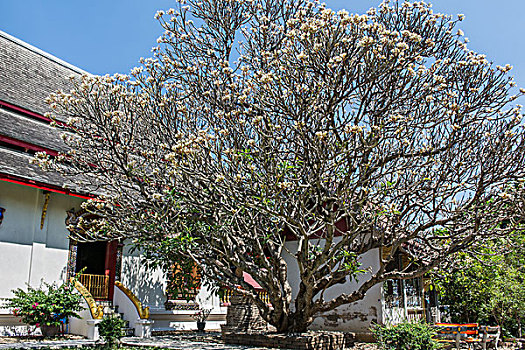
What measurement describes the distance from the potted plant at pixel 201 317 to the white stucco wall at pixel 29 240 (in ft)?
15.6

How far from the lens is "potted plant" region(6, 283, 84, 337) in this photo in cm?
1103

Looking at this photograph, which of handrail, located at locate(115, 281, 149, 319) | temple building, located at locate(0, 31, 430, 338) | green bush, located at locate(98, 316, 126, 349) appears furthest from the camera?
handrail, located at locate(115, 281, 149, 319)

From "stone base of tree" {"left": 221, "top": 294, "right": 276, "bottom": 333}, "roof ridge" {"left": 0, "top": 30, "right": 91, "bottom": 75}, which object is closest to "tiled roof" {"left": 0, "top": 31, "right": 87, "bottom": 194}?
"roof ridge" {"left": 0, "top": 30, "right": 91, "bottom": 75}

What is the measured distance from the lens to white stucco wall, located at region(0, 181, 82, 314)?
12164 mm

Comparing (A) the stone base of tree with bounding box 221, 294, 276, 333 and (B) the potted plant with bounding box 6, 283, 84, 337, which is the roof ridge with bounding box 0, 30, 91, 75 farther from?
(A) the stone base of tree with bounding box 221, 294, 276, 333

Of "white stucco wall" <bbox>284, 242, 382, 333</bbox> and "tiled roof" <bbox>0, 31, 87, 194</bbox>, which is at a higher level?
"tiled roof" <bbox>0, 31, 87, 194</bbox>

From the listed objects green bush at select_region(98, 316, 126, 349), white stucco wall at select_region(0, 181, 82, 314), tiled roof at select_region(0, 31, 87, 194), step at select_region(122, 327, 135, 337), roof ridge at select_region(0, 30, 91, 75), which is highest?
roof ridge at select_region(0, 30, 91, 75)

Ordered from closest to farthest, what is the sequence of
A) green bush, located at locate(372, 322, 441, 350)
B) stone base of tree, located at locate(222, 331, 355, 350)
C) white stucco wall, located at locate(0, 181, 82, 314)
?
green bush, located at locate(372, 322, 441, 350) → stone base of tree, located at locate(222, 331, 355, 350) → white stucco wall, located at locate(0, 181, 82, 314)

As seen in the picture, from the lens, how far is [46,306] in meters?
11.1

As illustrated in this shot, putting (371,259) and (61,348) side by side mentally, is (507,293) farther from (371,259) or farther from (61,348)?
(61,348)

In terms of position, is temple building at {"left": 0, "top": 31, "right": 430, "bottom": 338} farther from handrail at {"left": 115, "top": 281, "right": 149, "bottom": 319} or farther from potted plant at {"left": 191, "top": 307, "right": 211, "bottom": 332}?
potted plant at {"left": 191, "top": 307, "right": 211, "bottom": 332}

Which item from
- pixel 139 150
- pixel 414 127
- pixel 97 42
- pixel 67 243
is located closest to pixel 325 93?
pixel 414 127

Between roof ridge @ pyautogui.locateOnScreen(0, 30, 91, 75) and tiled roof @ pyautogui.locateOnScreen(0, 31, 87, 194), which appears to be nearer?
tiled roof @ pyautogui.locateOnScreen(0, 31, 87, 194)

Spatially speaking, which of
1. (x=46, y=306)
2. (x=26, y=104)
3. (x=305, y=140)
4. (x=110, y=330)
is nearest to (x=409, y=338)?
(x=305, y=140)
